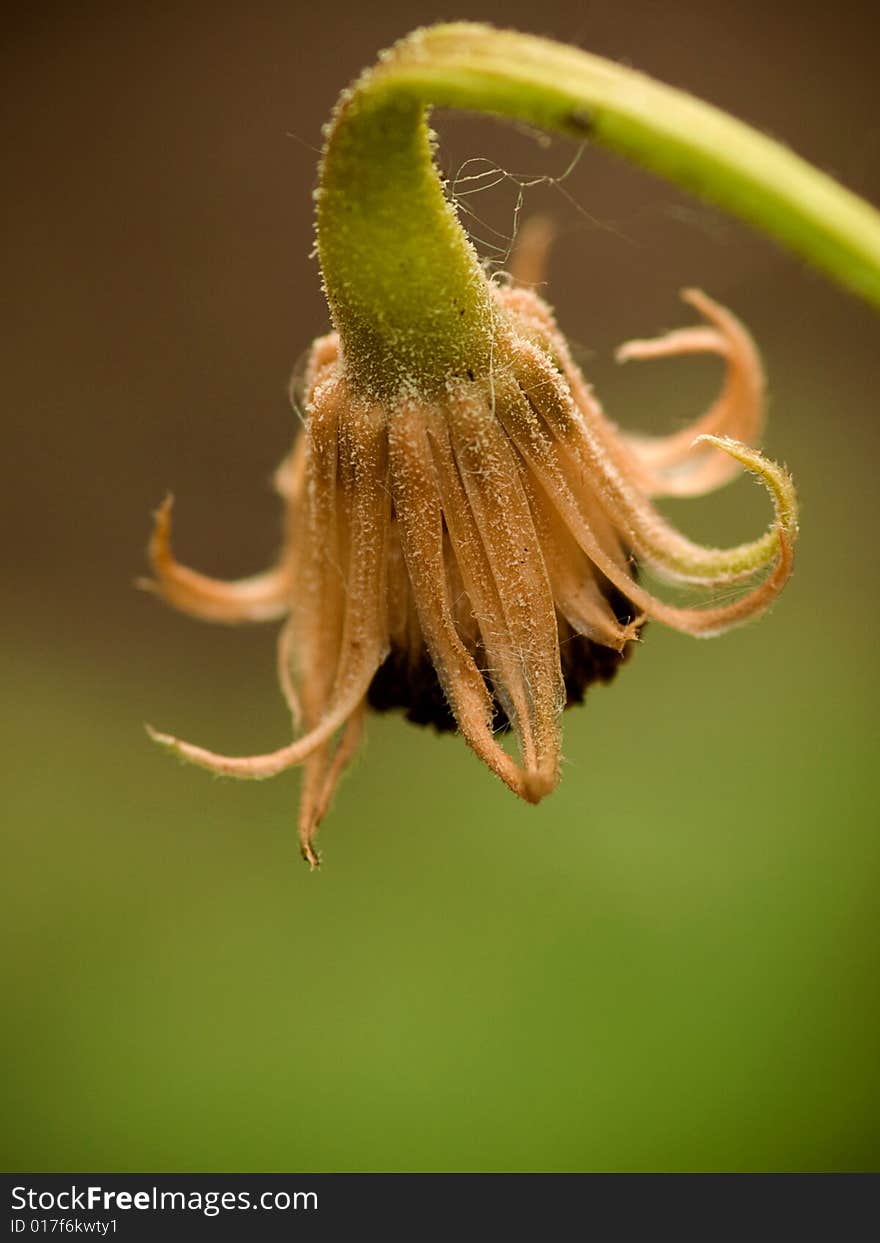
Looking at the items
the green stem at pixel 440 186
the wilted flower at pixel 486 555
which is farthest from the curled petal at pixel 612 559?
the green stem at pixel 440 186

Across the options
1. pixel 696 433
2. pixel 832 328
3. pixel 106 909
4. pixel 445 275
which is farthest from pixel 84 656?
pixel 445 275

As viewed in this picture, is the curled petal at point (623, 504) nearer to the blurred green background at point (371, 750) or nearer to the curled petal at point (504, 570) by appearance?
the curled petal at point (504, 570)

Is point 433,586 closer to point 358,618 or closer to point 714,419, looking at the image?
point 358,618

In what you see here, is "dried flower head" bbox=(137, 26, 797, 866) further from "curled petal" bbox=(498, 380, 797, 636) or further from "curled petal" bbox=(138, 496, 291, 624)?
"curled petal" bbox=(138, 496, 291, 624)

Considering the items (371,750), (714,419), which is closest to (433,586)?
(714,419)

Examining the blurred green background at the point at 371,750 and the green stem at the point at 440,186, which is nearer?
the green stem at the point at 440,186

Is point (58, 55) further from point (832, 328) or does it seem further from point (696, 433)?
point (696, 433)

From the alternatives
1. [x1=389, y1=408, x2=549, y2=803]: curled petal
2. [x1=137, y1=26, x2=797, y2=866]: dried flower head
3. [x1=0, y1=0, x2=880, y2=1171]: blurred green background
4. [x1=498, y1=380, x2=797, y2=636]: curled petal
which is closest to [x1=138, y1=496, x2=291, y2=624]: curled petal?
[x1=137, y1=26, x2=797, y2=866]: dried flower head
